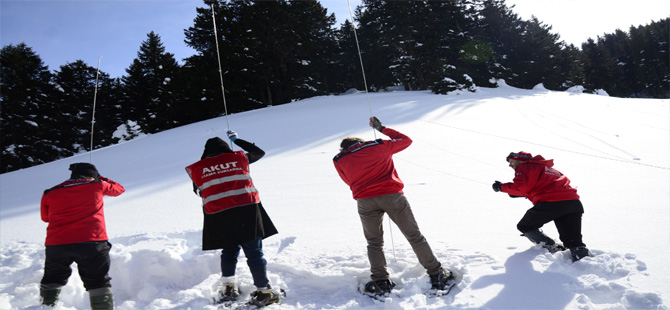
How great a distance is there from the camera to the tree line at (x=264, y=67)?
25953mm

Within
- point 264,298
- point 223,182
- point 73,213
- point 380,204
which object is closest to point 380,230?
point 380,204

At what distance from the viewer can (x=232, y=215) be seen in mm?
2824

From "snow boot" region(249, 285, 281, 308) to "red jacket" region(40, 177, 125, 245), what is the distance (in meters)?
1.40

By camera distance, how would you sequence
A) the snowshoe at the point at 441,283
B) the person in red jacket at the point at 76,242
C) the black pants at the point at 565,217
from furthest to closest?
the black pants at the point at 565,217 → the person in red jacket at the point at 76,242 → the snowshoe at the point at 441,283

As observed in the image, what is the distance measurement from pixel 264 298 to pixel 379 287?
93 centimetres

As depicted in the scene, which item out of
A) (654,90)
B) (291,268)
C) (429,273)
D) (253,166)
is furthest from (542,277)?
(654,90)

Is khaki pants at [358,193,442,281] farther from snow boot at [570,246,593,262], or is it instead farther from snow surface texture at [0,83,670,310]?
snow boot at [570,246,593,262]

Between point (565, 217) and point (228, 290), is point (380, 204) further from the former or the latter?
point (565, 217)

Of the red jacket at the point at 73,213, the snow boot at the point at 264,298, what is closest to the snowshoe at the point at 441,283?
the snow boot at the point at 264,298

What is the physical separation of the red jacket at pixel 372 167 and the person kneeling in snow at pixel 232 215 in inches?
32.2

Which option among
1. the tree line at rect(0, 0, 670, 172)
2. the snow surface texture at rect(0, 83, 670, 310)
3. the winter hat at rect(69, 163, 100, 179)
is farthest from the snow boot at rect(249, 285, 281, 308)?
the tree line at rect(0, 0, 670, 172)

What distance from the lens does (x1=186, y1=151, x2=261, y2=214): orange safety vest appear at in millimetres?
2844

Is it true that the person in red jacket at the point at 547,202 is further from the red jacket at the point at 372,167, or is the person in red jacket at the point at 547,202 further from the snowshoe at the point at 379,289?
the snowshoe at the point at 379,289

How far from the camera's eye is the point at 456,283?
9.52 ft
